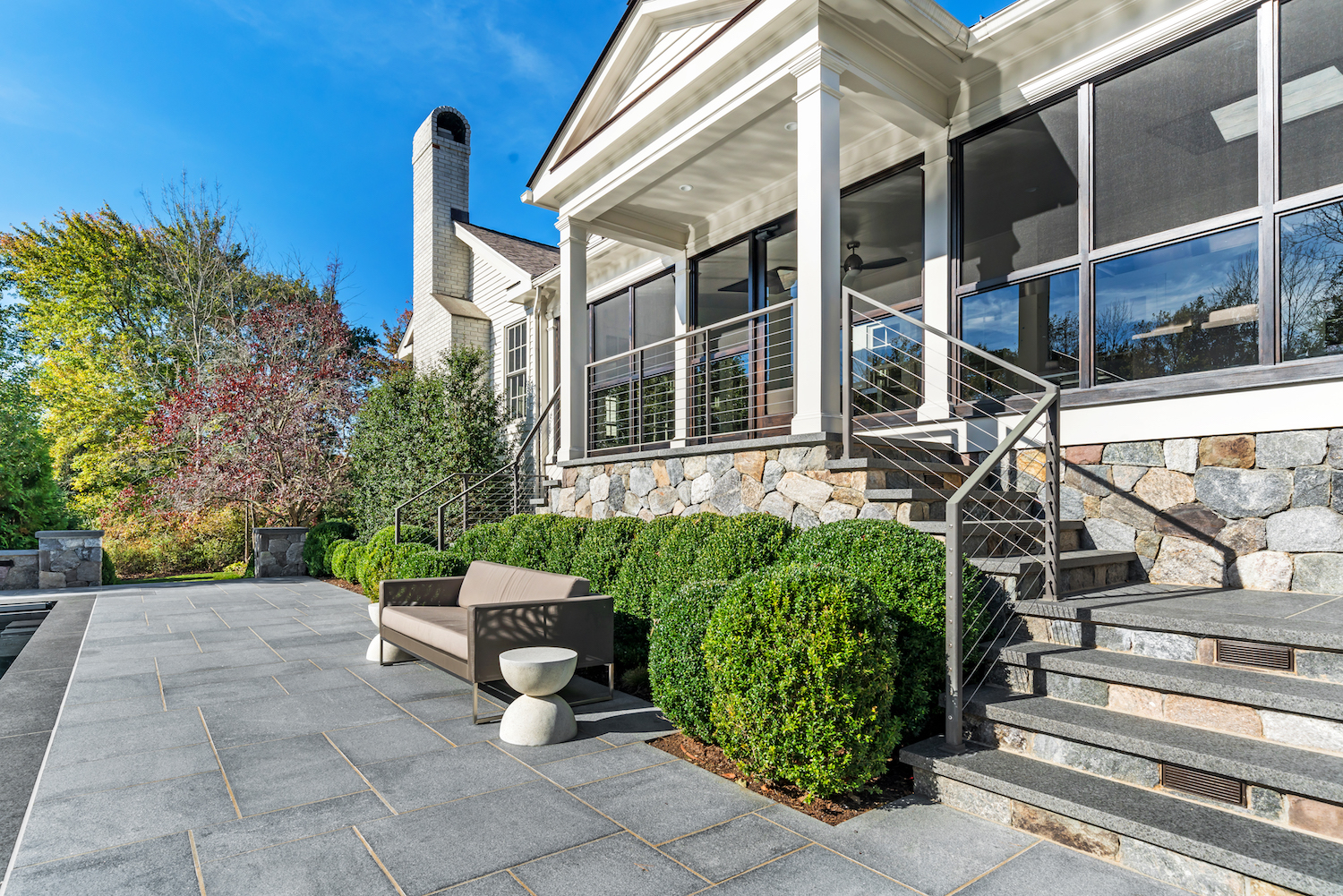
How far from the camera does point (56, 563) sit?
10703 millimetres

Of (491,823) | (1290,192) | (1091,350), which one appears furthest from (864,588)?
(1290,192)

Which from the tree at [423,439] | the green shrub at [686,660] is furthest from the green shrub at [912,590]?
the tree at [423,439]

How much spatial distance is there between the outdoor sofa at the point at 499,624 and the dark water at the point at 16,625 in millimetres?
3095

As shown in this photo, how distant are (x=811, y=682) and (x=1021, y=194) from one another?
4.55 m

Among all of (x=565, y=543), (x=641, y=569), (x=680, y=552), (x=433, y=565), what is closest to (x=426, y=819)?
(x=680, y=552)

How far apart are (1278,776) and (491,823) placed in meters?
2.78

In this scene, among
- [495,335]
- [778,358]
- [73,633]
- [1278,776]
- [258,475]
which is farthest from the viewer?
[495,335]

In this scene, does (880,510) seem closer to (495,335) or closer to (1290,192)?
(1290,192)

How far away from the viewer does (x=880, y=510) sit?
14.9 feet

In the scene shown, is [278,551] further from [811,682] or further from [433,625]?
[811,682]

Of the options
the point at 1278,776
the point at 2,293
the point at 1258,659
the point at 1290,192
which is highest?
the point at 2,293

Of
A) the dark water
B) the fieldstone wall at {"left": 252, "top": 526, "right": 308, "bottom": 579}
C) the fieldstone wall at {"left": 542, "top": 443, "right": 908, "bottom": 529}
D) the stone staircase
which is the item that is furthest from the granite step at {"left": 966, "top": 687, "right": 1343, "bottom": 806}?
the fieldstone wall at {"left": 252, "top": 526, "right": 308, "bottom": 579}

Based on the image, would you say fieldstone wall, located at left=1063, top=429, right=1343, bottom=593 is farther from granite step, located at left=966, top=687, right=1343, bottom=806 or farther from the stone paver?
the stone paver

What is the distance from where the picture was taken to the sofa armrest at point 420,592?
19.2 feet
